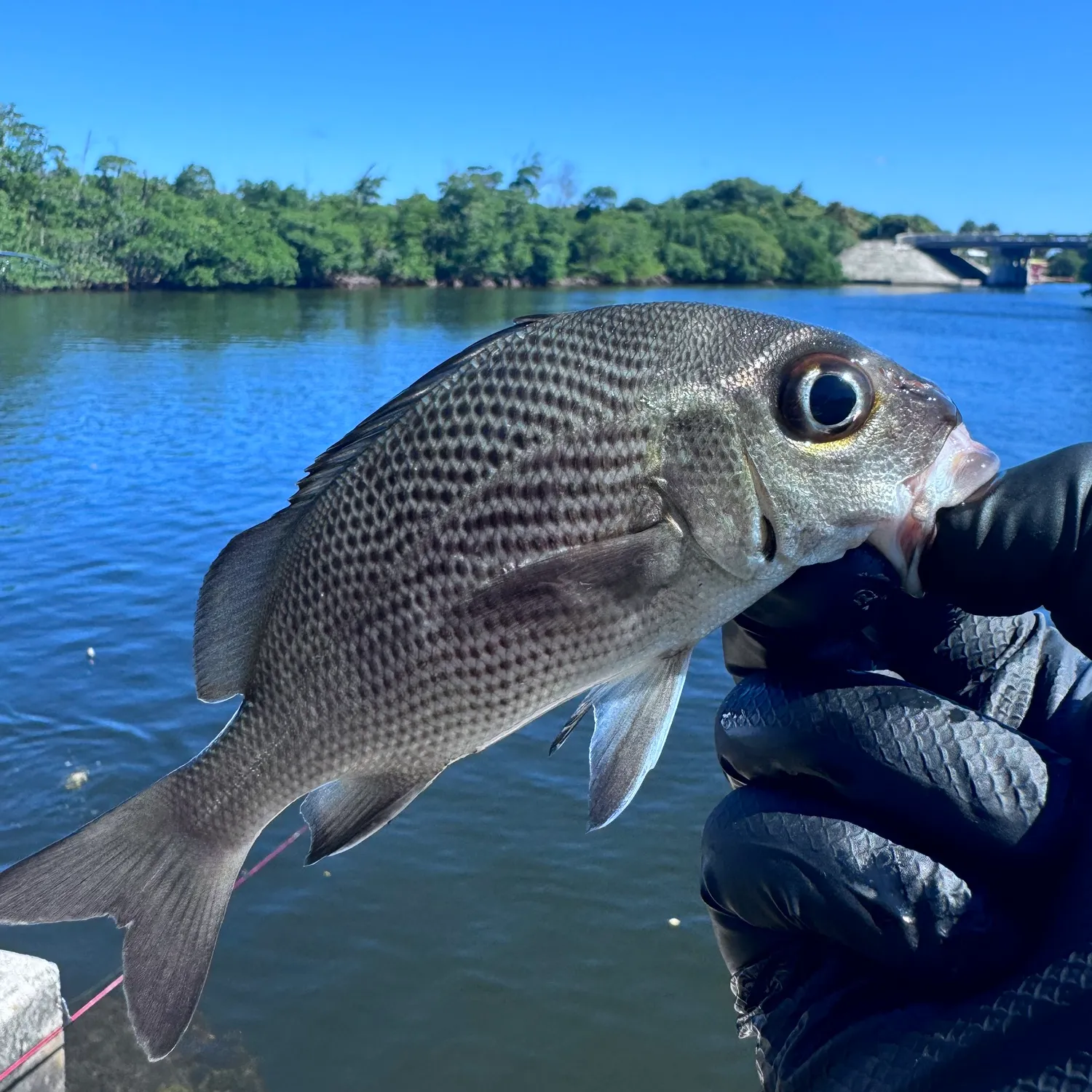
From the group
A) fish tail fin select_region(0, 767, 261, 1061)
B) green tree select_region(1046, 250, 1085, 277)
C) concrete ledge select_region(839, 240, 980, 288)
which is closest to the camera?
fish tail fin select_region(0, 767, 261, 1061)

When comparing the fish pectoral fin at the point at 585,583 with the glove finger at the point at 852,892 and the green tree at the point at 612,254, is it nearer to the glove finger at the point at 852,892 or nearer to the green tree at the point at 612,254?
the glove finger at the point at 852,892

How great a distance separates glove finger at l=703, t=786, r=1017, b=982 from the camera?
2.08 meters

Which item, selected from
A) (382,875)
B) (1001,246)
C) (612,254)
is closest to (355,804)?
(382,875)

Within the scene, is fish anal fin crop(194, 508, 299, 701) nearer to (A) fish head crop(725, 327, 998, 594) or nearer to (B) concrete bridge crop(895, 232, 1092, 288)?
(A) fish head crop(725, 327, 998, 594)

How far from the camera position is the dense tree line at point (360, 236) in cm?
7225

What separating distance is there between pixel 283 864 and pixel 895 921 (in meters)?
5.36

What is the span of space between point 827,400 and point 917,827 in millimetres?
924

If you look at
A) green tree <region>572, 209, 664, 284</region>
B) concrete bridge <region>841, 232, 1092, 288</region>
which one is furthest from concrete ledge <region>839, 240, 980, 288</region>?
green tree <region>572, 209, 664, 284</region>

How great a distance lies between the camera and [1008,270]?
127562mm

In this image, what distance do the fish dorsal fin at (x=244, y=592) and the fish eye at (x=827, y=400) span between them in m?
0.59

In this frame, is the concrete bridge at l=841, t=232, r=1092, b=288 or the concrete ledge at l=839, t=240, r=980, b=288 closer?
the concrete bridge at l=841, t=232, r=1092, b=288

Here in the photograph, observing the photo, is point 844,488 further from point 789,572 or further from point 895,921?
point 895,921

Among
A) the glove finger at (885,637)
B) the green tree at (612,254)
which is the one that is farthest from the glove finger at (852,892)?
the green tree at (612,254)

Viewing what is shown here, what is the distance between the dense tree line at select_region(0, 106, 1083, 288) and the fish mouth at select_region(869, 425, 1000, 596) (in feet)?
195
